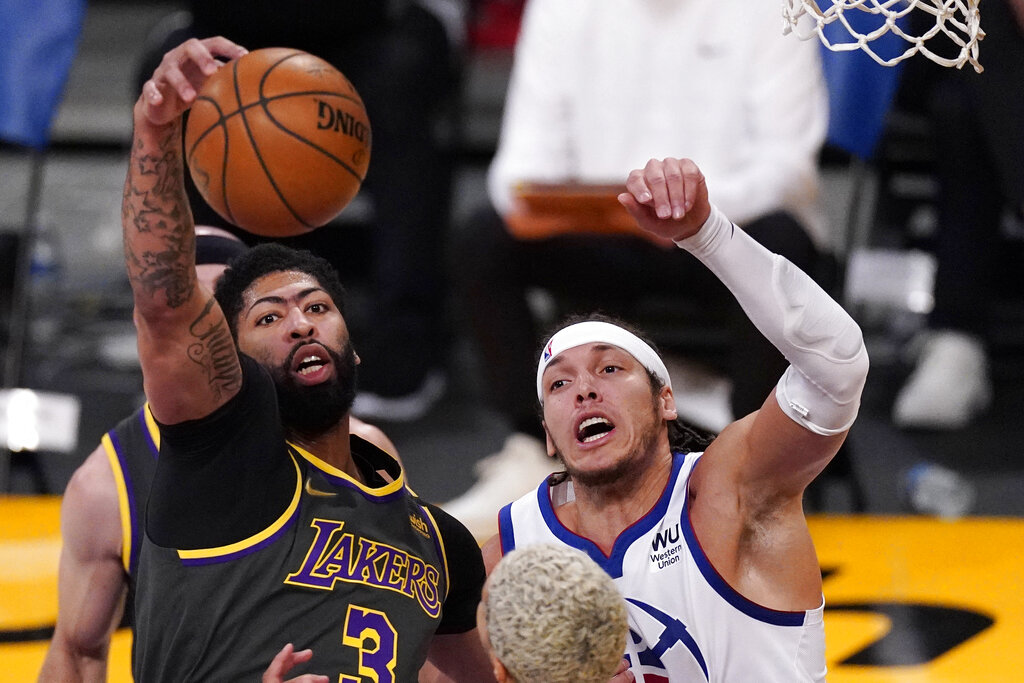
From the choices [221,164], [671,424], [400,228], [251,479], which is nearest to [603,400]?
[671,424]

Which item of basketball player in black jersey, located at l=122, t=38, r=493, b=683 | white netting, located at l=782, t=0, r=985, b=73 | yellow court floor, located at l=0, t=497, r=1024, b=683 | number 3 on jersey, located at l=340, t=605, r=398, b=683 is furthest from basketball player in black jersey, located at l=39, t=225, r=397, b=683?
white netting, located at l=782, t=0, r=985, b=73

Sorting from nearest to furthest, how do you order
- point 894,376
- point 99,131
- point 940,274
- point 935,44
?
point 935,44 → point 940,274 → point 894,376 → point 99,131

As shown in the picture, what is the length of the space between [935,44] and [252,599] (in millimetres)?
3519

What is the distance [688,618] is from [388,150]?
3273mm

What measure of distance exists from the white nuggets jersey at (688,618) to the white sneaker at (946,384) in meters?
2.82

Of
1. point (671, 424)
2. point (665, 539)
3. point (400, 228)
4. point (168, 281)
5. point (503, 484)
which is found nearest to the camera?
point (168, 281)

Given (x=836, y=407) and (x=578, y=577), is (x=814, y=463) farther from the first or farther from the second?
(x=578, y=577)

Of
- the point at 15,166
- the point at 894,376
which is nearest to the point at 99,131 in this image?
the point at 15,166

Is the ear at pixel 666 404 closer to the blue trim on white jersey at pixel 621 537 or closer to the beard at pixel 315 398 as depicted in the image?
the blue trim on white jersey at pixel 621 537

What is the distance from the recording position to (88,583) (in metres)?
Result: 3.20

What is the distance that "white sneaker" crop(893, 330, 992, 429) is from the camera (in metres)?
5.50

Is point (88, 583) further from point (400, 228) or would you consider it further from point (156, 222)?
point (400, 228)

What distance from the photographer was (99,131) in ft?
25.5

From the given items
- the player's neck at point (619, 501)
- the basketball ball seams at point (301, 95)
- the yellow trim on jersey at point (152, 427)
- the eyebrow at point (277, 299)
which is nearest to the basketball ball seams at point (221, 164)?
the basketball ball seams at point (301, 95)
